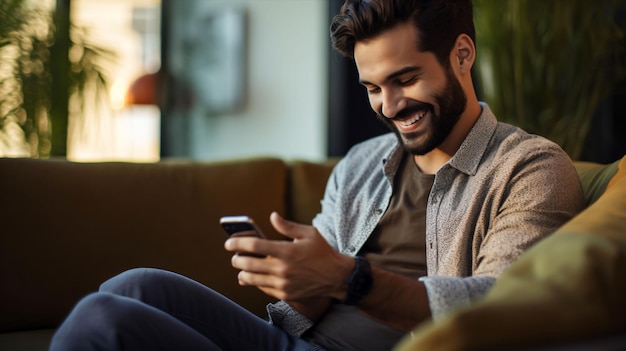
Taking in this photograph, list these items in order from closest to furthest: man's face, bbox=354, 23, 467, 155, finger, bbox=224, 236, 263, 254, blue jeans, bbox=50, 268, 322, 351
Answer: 1. finger, bbox=224, 236, 263, 254
2. blue jeans, bbox=50, 268, 322, 351
3. man's face, bbox=354, 23, 467, 155

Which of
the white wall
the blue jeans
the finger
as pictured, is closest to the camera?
the finger

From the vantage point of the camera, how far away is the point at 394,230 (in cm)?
168

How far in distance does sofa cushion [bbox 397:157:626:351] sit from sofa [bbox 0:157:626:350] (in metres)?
0.99

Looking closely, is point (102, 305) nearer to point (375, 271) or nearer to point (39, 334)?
point (375, 271)

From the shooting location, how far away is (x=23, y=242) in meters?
1.96

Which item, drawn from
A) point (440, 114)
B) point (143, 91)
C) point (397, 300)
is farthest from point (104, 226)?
point (143, 91)

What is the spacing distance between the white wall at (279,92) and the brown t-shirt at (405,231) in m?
2.59

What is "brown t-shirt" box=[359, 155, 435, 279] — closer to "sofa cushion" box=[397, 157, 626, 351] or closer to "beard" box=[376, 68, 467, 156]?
"beard" box=[376, 68, 467, 156]

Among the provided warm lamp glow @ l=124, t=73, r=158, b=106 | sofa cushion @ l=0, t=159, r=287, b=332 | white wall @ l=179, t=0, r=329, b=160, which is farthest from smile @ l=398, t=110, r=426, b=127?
warm lamp glow @ l=124, t=73, r=158, b=106

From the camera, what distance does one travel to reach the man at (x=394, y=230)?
121 centimetres

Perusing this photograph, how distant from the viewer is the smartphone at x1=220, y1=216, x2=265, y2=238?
1.24m

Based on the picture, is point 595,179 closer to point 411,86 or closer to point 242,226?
point 411,86

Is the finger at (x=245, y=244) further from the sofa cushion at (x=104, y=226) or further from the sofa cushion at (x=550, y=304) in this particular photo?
the sofa cushion at (x=104, y=226)

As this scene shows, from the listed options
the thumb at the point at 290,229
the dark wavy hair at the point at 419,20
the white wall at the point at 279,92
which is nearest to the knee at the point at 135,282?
the thumb at the point at 290,229
